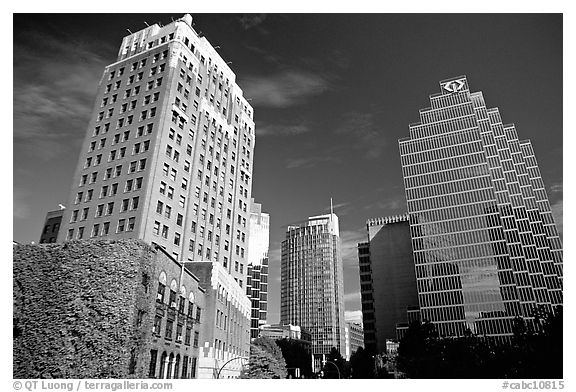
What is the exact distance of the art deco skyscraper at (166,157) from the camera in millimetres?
40188

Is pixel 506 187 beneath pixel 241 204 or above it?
above

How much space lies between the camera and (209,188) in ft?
160

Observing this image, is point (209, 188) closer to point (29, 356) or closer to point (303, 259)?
point (29, 356)

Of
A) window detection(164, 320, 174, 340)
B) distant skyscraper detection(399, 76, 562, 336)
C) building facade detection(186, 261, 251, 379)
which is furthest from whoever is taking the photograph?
distant skyscraper detection(399, 76, 562, 336)

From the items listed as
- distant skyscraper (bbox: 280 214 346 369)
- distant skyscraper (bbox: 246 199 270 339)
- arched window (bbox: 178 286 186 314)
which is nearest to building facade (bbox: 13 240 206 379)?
arched window (bbox: 178 286 186 314)

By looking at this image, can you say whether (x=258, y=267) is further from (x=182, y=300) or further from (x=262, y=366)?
(x=182, y=300)

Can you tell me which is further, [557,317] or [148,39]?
[148,39]

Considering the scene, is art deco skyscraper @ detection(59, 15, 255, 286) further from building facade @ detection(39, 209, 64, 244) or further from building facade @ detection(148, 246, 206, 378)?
building facade @ detection(39, 209, 64, 244)

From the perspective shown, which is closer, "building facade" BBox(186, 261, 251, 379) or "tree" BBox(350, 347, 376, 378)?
"building facade" BBox(186, 261, 251, 379)

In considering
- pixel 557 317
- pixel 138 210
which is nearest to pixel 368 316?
pixel 138 210

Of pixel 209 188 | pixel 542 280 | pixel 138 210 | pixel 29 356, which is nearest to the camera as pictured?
pixel 29 356

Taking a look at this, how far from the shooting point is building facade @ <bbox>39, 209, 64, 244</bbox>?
58.2 meters

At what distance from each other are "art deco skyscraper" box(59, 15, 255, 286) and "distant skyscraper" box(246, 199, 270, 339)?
43.3 metres

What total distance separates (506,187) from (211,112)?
76.8m
